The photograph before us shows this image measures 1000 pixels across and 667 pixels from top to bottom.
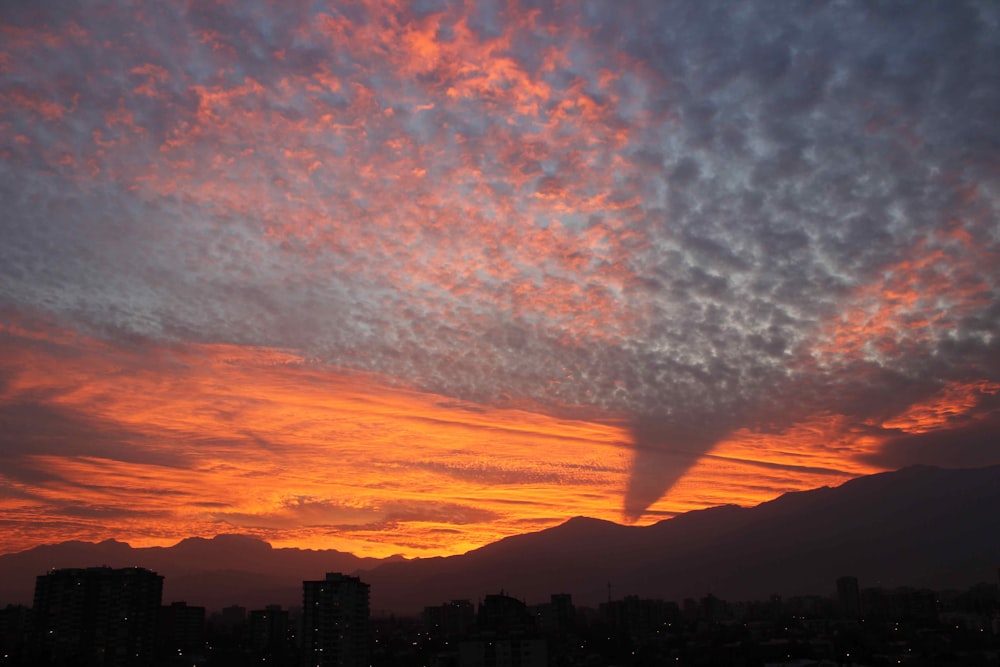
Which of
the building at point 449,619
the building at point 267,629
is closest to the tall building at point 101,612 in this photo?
the building at point 267,629

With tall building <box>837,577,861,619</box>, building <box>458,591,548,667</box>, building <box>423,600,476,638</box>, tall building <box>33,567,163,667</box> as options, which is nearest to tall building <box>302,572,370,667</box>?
building <box>458,591,548,667</box>

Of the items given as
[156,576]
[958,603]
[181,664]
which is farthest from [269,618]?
[958,603]

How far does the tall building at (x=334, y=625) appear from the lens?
65012 mm

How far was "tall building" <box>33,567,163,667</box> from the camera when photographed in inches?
3127

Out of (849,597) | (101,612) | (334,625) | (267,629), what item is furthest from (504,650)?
(849,597)

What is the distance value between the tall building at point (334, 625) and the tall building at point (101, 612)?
24.8 meters

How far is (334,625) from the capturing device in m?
65.6

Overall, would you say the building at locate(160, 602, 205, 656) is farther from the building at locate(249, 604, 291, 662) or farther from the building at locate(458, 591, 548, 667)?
the building at locate(458, 591, 548, 667)

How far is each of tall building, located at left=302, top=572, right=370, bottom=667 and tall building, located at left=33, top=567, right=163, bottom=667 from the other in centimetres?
2481

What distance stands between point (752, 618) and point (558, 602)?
48387 millimetres

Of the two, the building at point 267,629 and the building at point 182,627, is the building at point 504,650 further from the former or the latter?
the building at point 182,627

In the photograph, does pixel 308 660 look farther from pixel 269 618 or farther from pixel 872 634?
pixel 872 634

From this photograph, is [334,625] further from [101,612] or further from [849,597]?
[849,597]

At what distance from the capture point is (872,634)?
90750 mm
